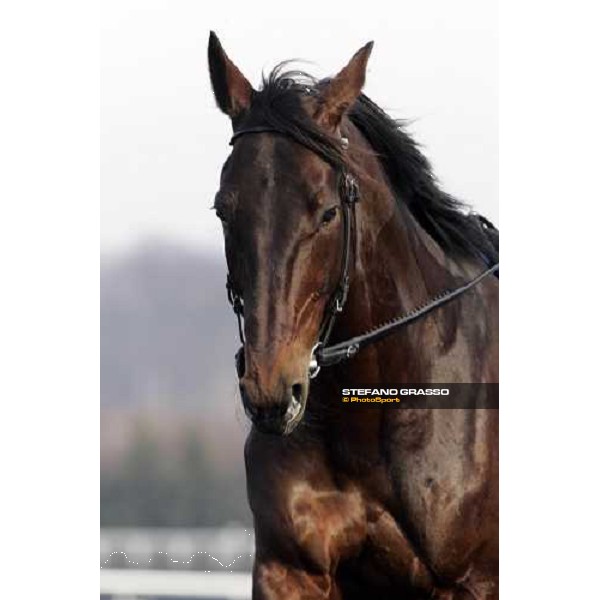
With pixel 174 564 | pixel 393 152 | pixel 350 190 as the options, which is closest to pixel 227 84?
A: pixel 350 190

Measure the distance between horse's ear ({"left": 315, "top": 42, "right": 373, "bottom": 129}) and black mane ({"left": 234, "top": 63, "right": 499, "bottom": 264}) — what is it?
1.8 inches

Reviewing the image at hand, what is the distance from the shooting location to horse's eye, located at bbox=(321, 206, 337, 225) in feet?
10.6

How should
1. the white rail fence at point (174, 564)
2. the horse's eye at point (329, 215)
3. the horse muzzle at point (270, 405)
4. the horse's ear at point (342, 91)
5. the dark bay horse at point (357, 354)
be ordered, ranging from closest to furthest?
the horse muzzle at point (270, 405) < the dark bay horse at point (357, 354) < the horse's eye at point (329, 215) < the horse's ear at point (342, 91) < the white rail fence at point (174, 564)

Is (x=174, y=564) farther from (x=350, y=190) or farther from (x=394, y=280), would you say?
(x=350, y=190)

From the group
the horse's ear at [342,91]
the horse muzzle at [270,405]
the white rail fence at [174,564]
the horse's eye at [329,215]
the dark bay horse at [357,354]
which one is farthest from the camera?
the white rail fence at [174,564]

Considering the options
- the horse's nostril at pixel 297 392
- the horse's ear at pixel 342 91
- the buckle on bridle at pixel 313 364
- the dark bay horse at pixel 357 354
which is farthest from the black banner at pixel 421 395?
the horse's ear at pixel 342 91

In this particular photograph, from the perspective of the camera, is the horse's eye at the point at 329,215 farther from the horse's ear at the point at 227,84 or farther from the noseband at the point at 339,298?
the horse's ear at the point at 227,84

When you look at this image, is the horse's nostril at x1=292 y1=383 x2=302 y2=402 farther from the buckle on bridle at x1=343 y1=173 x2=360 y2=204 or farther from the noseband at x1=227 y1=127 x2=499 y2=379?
the buckle on bridle at x1=343 y1=173 x2=360 y2=204

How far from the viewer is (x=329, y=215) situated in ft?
10.7

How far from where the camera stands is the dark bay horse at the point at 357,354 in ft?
10.3

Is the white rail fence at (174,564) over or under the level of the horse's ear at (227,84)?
under

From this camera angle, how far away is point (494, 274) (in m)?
3.96
